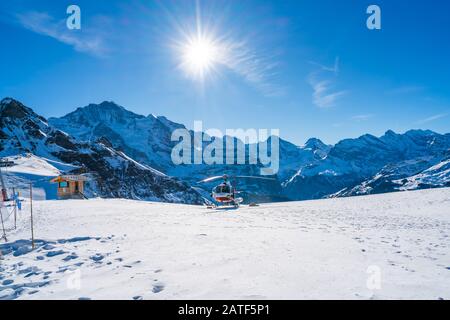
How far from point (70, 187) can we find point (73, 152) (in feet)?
411

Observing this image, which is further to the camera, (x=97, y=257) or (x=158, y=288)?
(x=97, y=257)

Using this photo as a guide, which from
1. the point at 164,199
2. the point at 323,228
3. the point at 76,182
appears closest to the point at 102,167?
the point at 164,199

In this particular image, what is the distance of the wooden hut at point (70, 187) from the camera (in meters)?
53.8

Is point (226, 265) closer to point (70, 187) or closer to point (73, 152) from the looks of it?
point (70, 187)

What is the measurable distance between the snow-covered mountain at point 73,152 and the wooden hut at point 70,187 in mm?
89353

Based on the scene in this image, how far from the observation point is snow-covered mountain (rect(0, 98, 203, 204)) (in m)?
153

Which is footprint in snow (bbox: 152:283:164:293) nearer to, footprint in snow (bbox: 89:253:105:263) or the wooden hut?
footprint in snow (bbox: 89:253:105:263)

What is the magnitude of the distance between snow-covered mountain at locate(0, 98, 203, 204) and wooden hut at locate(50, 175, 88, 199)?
89353 mm

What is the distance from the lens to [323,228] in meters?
14.6

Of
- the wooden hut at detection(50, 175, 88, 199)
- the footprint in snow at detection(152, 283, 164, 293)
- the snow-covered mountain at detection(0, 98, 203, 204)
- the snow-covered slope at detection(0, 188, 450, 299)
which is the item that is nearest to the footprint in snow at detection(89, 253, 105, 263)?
the snow-covered slope at detection(0, 188, 450, 299)

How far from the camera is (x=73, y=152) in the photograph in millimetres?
165750

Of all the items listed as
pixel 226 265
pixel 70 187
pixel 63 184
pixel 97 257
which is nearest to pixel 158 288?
pixel 226 265

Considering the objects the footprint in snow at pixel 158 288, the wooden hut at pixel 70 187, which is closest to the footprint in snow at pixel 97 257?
the footprint in snow at pixel 158 288

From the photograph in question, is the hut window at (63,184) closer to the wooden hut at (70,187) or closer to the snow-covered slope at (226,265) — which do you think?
the wooden hut at (70,187)
